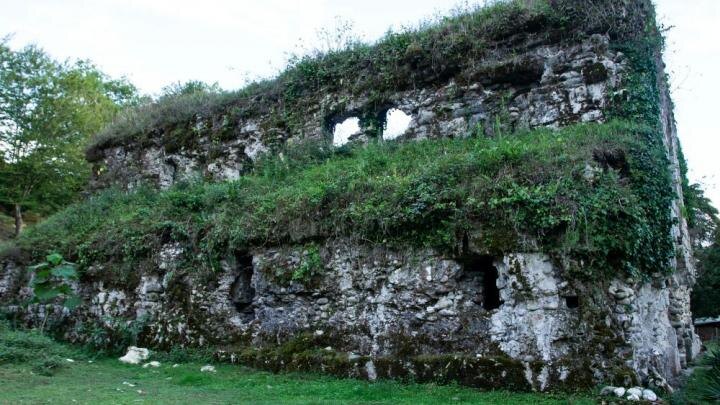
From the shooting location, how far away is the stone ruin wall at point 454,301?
22.9 feet

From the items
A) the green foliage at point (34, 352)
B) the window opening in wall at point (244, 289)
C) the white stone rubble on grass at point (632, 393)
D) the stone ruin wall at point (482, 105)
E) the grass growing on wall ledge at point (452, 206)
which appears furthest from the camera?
the stone ruin wall at point (482, 105)

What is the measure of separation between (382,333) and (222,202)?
464cm

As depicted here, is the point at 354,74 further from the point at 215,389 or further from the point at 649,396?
the point at 649,396

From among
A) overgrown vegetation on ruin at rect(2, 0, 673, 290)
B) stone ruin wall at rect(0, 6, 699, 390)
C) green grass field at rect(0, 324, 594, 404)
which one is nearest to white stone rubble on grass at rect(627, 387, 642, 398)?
stone ruin wall at rect(0, 6, 699, 390)

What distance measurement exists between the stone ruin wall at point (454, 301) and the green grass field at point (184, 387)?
351 millimetres

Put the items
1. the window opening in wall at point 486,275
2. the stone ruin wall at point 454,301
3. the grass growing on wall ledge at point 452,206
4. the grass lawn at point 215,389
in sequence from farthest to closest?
the window opening in wall at point 486,275 < the grass growing on wall ledge at point 452,206 < the stone ruin wall at point 454,301 < the grass lawn at point 215,389

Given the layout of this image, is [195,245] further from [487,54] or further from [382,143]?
[487,54]

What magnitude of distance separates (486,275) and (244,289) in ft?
14.1

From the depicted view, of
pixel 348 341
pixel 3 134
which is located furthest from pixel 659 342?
pixel 3 134

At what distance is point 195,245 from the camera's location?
10.3 m

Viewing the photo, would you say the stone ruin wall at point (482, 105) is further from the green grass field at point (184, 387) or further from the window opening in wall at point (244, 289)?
the green grass field at point (184, 387)

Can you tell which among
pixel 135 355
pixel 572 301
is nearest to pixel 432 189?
pixel 572 301

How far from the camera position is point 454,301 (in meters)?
7.77

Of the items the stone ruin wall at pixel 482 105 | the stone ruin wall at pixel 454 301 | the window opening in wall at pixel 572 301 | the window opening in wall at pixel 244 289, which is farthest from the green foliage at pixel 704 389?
the window opening in wall at pixel 244 289
